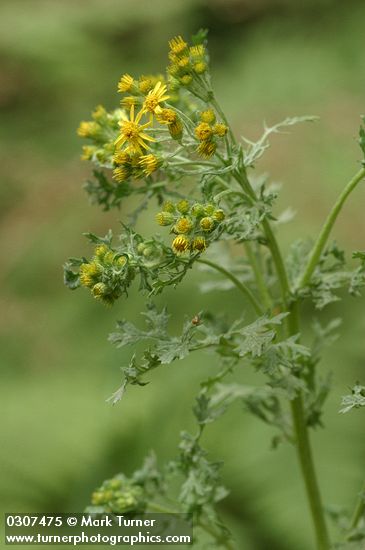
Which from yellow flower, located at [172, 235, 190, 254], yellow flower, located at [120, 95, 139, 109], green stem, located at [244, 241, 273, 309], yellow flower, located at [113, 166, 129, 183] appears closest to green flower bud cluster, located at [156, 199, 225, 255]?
yellow flower, located at [172, 235, 190, 254]

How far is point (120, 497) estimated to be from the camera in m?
1.64

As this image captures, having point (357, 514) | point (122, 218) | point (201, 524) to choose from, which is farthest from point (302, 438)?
point (122, 218)

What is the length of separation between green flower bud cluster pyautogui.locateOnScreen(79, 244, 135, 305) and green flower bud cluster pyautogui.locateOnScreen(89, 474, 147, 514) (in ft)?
1.92

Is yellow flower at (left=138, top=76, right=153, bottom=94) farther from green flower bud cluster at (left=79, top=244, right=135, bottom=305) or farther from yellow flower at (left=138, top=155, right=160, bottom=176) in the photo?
green flower bud cluster at (left=79, top=244, right=135, bottom=305)

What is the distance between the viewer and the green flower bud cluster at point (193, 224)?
1.19 m

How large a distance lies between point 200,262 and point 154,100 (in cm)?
30

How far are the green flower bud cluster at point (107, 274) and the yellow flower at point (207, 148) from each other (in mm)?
219

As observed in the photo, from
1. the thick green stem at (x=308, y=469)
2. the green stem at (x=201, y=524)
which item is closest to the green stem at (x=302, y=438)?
the thick green stem at (x=308, y=469)

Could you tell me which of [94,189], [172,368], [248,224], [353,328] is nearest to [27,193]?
[172,368]

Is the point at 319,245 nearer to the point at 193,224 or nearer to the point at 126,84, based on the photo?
the point at 193,224

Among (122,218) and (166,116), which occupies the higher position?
(122,218)

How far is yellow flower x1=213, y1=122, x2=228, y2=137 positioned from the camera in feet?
4.04

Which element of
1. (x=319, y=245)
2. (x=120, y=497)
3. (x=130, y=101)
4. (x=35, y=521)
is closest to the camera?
(x=130, y=101)

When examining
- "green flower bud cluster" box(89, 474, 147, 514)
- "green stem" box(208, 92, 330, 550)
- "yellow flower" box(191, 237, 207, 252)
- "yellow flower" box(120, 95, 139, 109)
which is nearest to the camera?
"yellow flower" box(191, 237, 207, 252)
